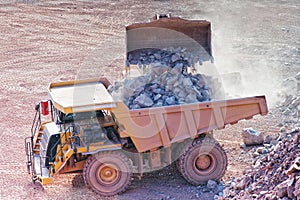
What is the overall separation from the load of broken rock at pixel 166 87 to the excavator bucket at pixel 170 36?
2.35 feet

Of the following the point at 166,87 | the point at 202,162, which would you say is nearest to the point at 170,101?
the point at 166,87

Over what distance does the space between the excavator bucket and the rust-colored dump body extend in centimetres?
173

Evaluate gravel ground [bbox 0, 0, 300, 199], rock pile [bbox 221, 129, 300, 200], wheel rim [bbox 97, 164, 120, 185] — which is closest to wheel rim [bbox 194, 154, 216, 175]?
gravel ground [bbox 0, 0, 300, 199]

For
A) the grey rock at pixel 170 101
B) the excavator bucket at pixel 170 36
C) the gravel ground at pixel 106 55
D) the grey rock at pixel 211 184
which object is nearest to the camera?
the grey rock at pixel 170 101

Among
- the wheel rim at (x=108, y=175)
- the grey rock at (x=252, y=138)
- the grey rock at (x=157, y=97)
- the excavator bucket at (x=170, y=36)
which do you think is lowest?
the wheel rim at (x=108, y=175)

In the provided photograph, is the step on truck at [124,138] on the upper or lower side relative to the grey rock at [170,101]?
lower

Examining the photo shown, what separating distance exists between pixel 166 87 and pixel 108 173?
1731 mm

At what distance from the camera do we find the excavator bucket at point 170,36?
430 inches

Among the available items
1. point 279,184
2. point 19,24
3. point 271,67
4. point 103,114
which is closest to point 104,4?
point 19,24

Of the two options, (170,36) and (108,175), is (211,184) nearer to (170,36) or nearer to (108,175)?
(108,175)

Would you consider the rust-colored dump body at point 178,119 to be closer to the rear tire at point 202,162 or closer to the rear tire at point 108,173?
the rear tire at point 202,162

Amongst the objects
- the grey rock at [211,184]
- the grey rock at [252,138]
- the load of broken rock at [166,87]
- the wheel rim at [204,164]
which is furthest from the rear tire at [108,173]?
the grey rock at [252,138]

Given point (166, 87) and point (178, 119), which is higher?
point (166, 87)

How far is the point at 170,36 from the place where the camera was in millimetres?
11133
